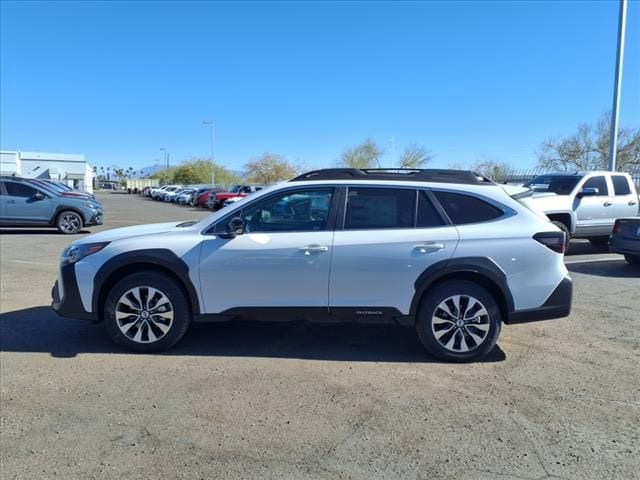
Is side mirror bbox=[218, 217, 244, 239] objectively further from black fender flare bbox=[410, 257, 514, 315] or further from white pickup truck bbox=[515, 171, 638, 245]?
white pickup truck bbox=[515, 171, 638, 245]

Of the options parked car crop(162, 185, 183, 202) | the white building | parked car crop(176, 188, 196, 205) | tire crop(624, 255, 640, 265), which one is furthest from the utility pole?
the white building

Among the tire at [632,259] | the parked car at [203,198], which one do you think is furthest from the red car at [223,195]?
the tire at [632,259]

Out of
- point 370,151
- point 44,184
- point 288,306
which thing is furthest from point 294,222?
point 370,151

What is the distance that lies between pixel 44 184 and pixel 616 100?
61.5 feet

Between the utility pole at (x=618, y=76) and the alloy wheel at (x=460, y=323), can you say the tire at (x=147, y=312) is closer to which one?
the alloy wheel at (x=460, y=323)

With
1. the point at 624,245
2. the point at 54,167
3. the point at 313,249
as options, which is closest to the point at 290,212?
the point at 313,249

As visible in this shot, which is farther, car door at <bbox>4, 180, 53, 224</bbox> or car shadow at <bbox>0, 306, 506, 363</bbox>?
car door at <bbox>4, 180, 53, 224</bbox>

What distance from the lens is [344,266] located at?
454 centimetres

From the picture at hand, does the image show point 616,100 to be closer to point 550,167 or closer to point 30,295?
point 30,295

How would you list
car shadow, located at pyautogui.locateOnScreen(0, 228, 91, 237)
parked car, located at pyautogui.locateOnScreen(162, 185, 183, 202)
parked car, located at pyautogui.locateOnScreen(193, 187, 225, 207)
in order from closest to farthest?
car shadow, located at pyautogui.locateOnScreen(0, 228, 91, 237), parked car, located at pyautogui.locateOnScreen(193, 187, 225, 207), parked car, located at pyautogui.locateOnScreen(162, 185, 183, 202)

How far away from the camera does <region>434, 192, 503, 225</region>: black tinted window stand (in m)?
4.66

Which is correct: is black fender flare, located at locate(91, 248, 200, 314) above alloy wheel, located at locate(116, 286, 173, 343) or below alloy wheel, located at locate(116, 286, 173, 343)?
above

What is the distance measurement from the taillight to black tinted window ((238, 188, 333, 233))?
1.94 metres

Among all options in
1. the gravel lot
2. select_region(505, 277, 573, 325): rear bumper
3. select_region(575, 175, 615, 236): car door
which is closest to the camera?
the gravel lot
